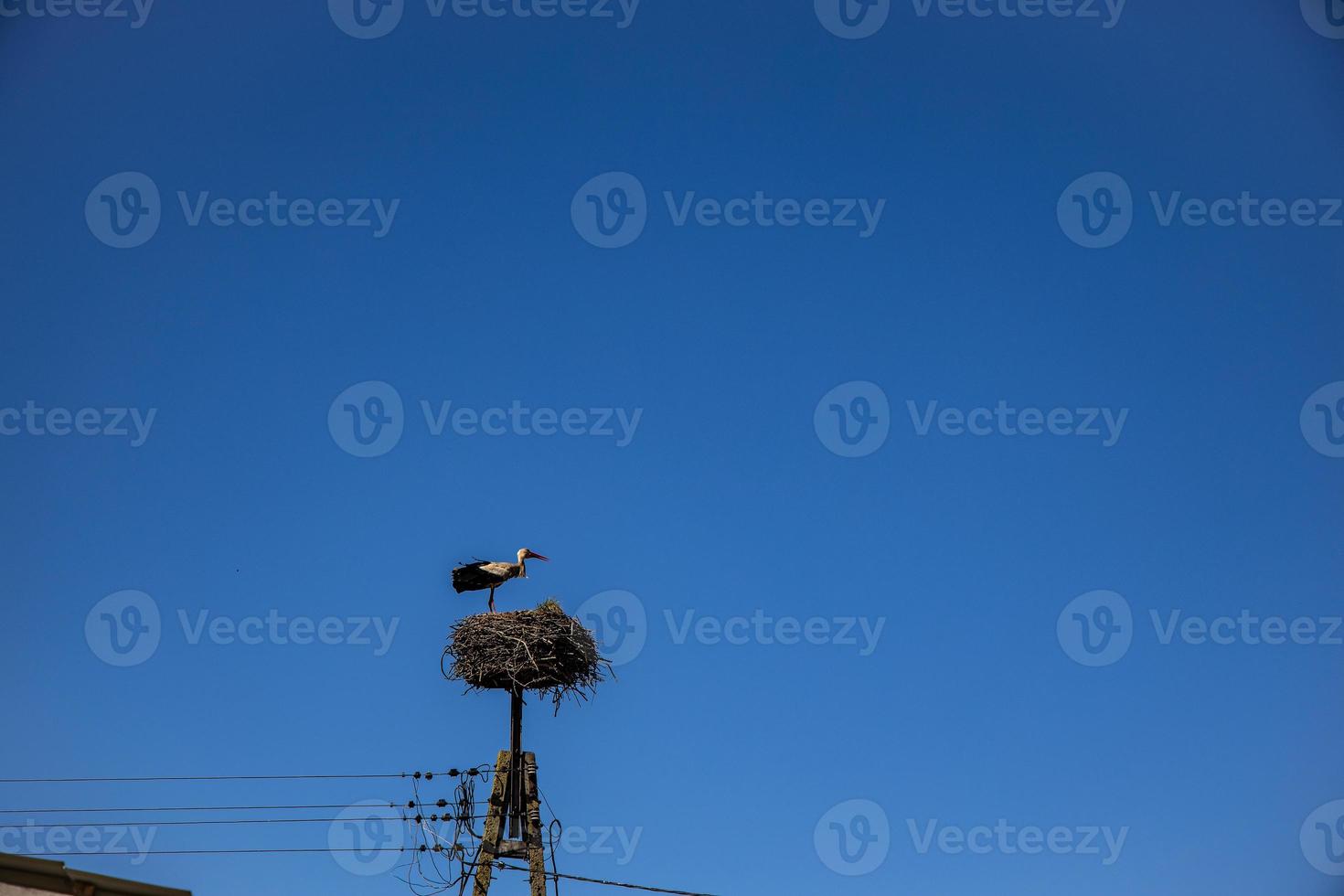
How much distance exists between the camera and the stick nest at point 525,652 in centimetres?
1404

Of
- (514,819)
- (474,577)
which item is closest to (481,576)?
(474,577)

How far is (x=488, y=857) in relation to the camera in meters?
13.1

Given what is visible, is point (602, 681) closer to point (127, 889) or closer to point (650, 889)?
point (650, 889)

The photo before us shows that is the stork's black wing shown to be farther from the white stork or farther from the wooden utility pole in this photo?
the wooden utility pole

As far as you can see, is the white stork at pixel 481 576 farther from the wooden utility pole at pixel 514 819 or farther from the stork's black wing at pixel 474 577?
the wooden utility pole at pixel 514 819

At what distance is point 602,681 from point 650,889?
2.68m

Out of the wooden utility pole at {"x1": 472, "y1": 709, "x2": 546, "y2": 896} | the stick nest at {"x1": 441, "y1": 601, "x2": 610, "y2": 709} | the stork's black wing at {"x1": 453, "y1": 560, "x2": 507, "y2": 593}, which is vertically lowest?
the wooden utility pole at {"x1": 472, "y1": 709, "x2": 546, "y2": 896}

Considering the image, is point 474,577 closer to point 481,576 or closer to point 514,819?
point 481,576

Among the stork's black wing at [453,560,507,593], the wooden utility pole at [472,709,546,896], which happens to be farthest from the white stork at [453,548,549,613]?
the wooden utility pole at [472,709,546,896]

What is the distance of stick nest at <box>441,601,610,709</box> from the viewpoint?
1404 centimetres

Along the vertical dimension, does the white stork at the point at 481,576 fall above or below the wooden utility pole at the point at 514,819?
above

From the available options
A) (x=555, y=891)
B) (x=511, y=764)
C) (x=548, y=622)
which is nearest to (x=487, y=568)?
(x=548, y=622)

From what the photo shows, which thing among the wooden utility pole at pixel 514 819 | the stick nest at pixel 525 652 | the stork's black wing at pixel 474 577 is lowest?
the wooden utility pole at pixel 514 819

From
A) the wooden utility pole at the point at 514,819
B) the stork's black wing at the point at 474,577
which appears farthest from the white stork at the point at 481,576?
the wooden utility pole at the point at 514,819
